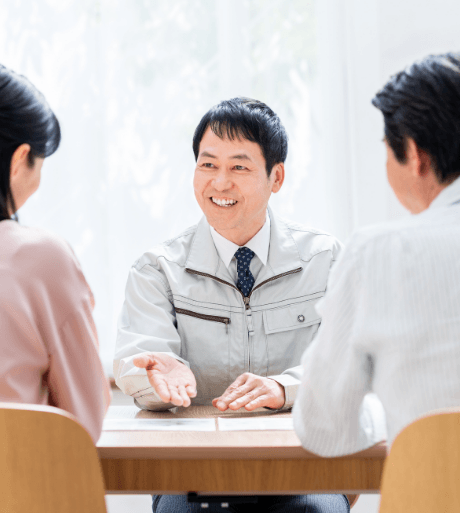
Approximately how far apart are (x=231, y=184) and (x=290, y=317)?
42 centimetres

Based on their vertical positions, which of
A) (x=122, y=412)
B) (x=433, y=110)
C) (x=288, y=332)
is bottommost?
(x=122, y=412)

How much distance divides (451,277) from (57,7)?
221 centimetres

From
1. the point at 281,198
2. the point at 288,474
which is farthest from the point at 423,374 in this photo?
the point at 281,198

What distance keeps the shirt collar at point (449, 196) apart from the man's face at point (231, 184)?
34.6 inches

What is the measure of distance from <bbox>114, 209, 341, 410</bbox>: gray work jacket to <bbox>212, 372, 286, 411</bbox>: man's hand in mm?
218

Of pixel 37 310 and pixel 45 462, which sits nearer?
pixel 45 462

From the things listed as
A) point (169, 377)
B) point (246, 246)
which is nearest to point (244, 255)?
point (246, 246)

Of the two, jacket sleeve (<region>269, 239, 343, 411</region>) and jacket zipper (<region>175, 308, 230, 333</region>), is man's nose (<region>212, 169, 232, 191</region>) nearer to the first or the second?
jacket zipper (<region>175, 308, 230, 333</region>)

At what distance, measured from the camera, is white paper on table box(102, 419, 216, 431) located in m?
1.12

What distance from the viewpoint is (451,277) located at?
0.81 m

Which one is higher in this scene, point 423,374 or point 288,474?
point 423,374

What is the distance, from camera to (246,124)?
67.1 inches

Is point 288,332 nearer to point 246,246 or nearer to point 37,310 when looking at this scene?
point 246,246

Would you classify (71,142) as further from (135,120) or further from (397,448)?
(397,448)
